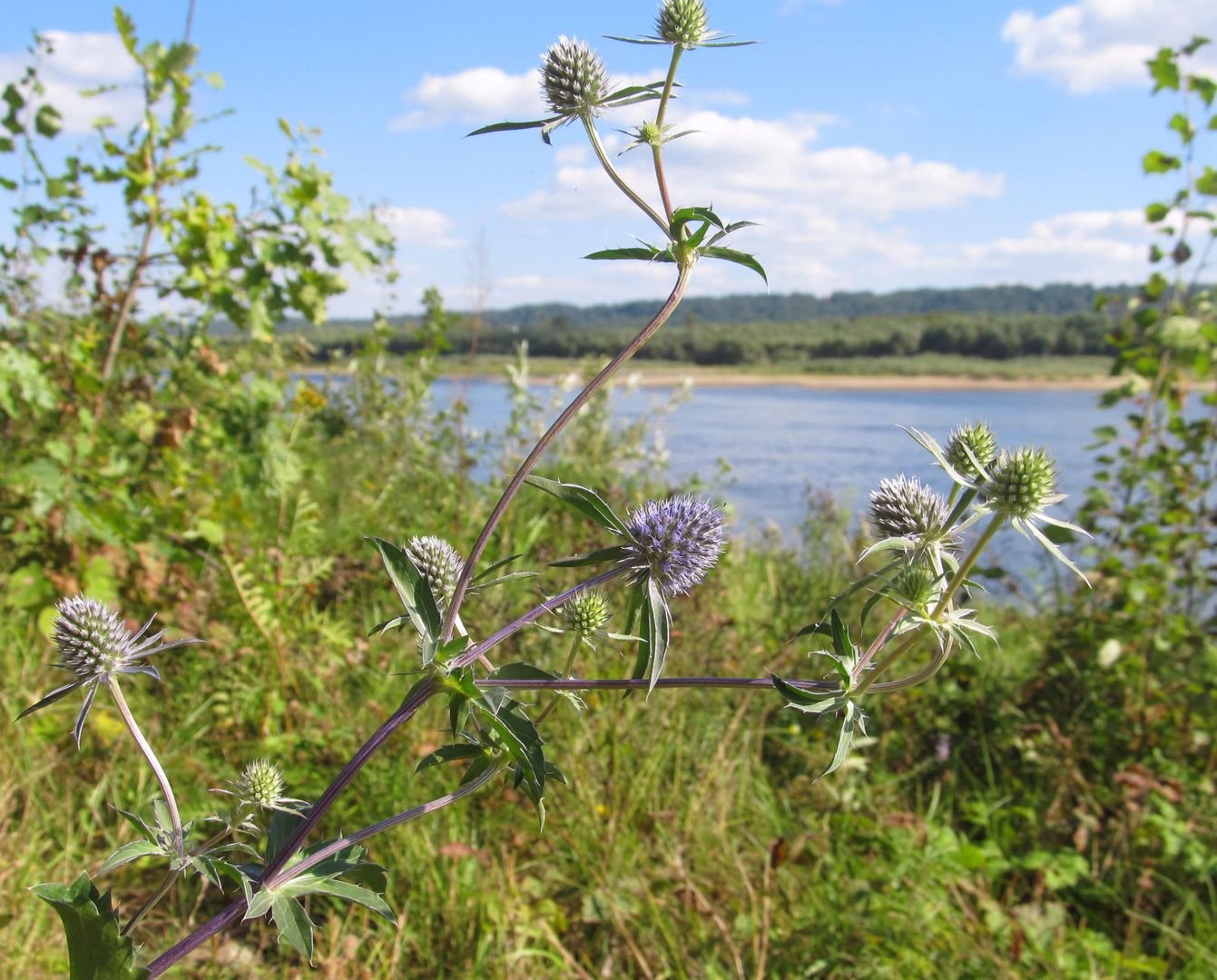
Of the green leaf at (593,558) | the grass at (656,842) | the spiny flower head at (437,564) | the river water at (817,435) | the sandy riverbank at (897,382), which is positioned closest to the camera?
the green leaf at (593,558)

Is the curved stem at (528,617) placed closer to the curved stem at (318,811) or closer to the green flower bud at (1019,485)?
the curved stem at (318,811)

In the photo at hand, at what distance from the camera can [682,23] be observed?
3.87 feet

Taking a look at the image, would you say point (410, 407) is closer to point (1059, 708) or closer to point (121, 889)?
point (121, 889)

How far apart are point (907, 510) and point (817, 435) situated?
16002 millimetres

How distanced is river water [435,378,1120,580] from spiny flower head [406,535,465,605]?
5.23 ft

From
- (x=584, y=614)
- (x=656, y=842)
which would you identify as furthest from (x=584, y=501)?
(x=656, y=842)

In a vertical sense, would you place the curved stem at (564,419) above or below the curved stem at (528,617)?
above

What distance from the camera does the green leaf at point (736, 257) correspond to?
3.53 feet

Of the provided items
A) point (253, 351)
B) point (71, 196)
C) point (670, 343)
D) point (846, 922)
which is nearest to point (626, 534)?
point (846, 922)

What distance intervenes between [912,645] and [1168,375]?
3966mm

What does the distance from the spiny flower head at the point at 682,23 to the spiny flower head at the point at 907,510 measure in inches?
24.8

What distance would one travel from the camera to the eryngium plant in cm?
104

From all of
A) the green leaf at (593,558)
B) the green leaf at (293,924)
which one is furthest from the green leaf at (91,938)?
the green leaf at (593,558)

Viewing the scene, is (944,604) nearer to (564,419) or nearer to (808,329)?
(564,419)
